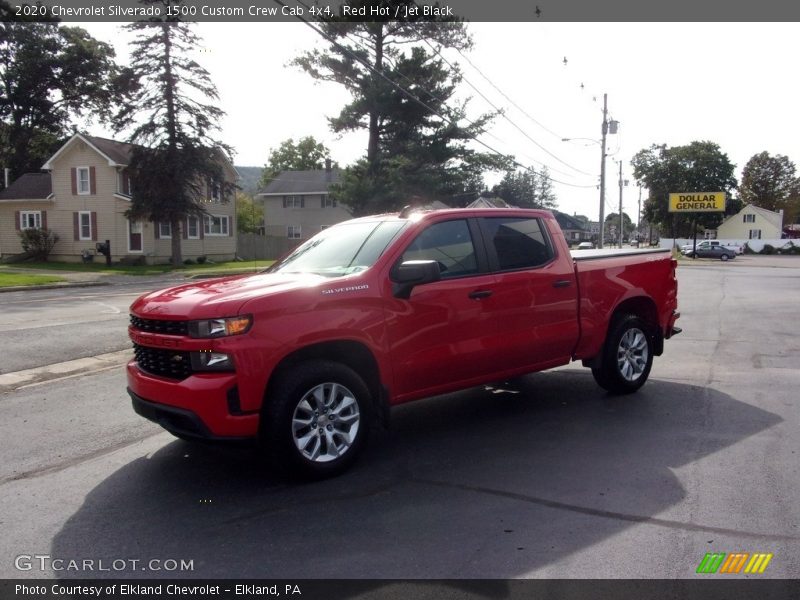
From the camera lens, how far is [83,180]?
38.8 meters

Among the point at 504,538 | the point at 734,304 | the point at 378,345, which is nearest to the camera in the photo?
the point at 504,538

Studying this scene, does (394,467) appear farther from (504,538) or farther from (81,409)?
(81,409)

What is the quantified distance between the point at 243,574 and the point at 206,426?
1146mm

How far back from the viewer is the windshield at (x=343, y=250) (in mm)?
5395

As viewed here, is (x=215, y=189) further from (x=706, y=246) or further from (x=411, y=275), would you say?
(x=706, y=246)

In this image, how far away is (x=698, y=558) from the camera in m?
3.65

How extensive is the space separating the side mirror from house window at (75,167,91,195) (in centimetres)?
3848

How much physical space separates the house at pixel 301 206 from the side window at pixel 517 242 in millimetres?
50232

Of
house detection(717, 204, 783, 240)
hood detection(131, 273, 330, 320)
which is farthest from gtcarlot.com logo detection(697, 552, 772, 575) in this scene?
house detection(717, 204, 783, 240)

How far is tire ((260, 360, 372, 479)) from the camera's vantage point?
4543 mm

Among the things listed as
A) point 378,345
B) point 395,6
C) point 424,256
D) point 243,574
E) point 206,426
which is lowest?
point 243,574

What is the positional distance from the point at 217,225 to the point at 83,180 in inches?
338

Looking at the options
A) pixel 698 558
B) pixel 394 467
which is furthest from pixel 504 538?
pixel 394 467

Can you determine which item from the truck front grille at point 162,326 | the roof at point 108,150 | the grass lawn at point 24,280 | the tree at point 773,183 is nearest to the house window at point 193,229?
the roof at point 108,150
